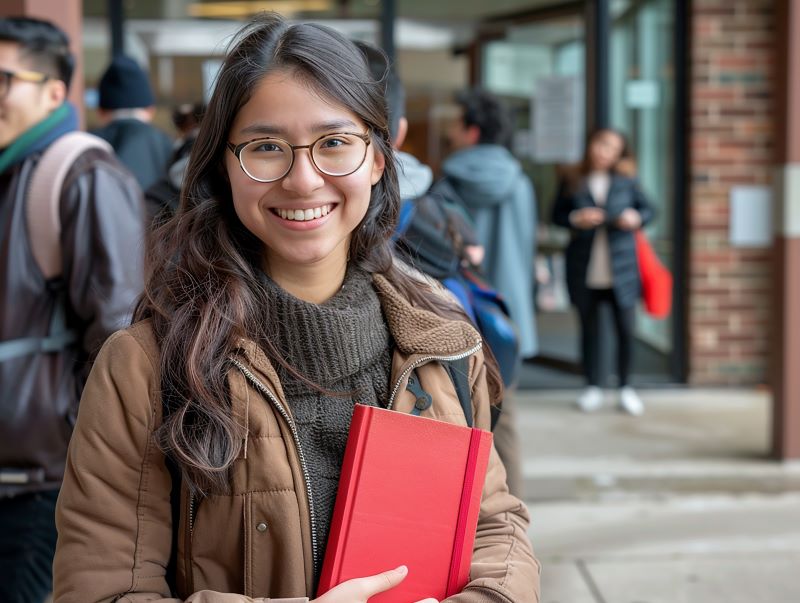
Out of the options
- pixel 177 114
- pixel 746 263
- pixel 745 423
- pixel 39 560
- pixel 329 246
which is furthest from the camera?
pixel 746 263

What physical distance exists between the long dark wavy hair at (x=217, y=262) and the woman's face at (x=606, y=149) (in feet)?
17.5

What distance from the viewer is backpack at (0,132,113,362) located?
8.91 ft

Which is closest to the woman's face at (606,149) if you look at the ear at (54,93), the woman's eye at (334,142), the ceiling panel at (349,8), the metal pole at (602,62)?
the metal pole at (602,62)

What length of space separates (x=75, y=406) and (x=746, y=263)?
5.92m

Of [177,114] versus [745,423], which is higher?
[177,114]

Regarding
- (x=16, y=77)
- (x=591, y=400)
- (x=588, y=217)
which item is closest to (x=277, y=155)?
(x=16, y=77)

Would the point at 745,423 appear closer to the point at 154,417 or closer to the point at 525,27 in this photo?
the point at 525,27

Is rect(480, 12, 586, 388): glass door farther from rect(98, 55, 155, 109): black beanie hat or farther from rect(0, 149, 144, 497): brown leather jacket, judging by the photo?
rect(0, 149, 144, 497): brown leather jacket

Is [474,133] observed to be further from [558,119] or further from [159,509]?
[159,509]

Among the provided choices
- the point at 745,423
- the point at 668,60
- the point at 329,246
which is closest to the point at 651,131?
the point at 668,60

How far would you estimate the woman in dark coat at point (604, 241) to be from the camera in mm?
6965

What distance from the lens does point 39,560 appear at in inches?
103

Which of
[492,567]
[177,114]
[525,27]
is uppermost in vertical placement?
[525,27]

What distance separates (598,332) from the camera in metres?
7.23
